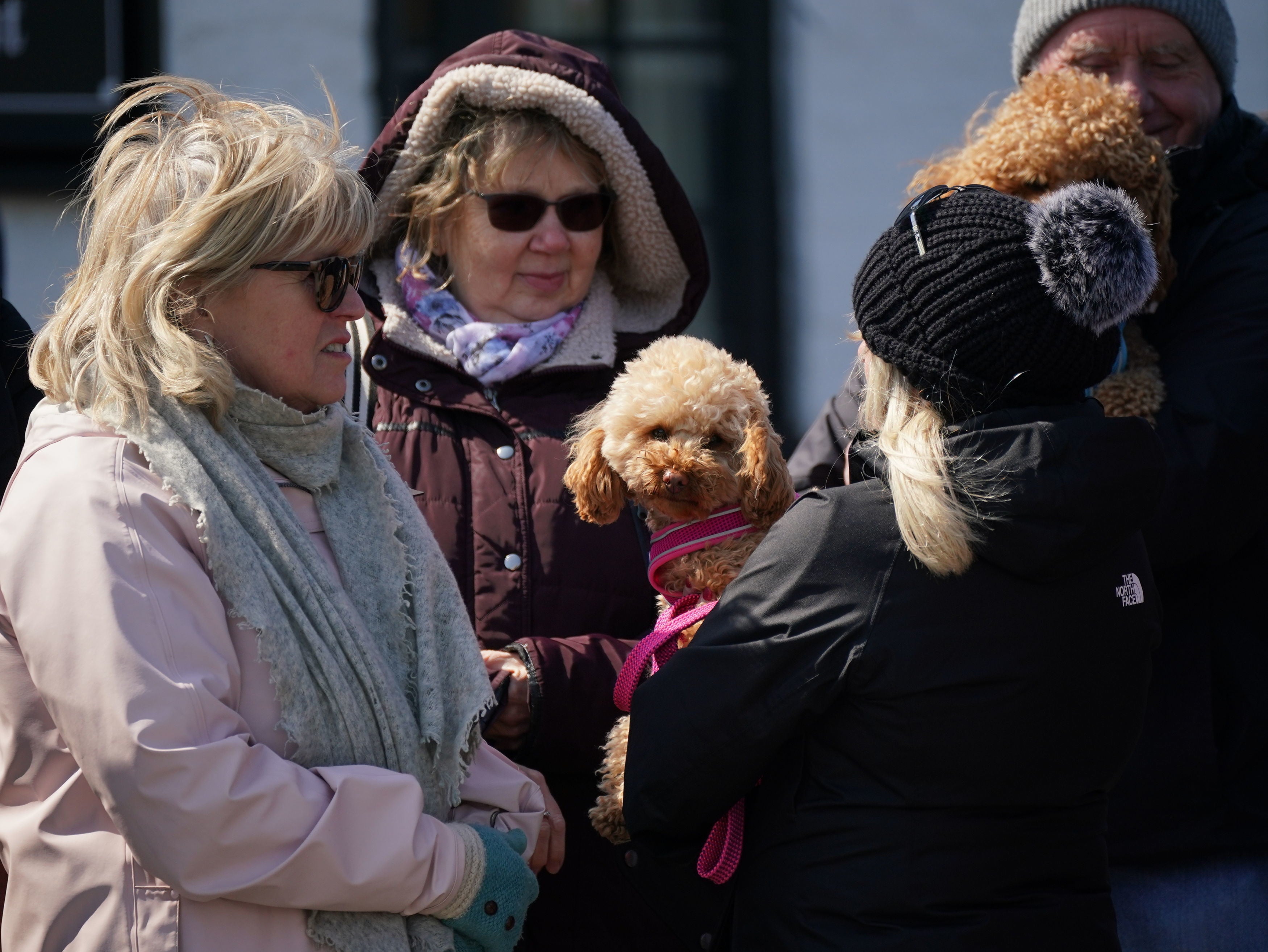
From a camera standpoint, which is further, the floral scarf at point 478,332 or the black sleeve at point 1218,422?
the floral scarf at point 478,332

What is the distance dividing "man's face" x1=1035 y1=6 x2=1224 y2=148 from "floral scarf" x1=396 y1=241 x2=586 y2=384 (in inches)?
55.7

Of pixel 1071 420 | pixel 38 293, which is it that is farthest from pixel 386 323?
pixel 38 293

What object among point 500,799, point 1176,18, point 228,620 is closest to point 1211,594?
point 1176,18

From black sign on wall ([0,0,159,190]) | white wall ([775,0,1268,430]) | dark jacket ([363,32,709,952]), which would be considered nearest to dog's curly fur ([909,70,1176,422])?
dark jacket ([363,32,709,952])

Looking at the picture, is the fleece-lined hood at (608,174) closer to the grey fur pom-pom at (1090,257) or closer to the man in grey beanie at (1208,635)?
the man in grey beanie at (1208,635)

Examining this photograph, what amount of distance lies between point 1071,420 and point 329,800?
4.07 ft

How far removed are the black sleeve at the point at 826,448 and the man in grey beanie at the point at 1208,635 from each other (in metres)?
0.43

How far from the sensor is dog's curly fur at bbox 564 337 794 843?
2299 millimetres

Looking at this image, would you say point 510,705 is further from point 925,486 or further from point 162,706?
point 925,486

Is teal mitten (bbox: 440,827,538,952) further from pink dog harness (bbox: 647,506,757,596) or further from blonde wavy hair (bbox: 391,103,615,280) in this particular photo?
blonde wavy hair (bbox: 391,103,615,280)

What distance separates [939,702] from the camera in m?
1.84

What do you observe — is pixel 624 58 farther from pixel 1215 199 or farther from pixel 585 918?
pixel 585 918

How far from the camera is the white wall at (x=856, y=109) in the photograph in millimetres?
5117

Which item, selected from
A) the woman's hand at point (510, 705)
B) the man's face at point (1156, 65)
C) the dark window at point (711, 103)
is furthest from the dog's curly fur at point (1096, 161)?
the dark window at point (711, 103)
